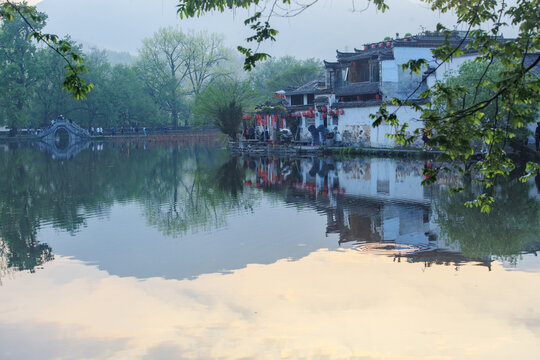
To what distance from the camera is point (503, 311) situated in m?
9.15

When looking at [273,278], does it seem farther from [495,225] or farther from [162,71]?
[162,71]

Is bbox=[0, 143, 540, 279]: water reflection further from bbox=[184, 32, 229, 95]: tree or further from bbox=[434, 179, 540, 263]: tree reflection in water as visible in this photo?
bbox=[184, 32, 229, 95]: tree

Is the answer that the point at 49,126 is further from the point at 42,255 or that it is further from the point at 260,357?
the point at 260,357

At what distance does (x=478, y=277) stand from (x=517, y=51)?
5.63 m

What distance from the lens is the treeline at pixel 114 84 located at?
8188 cm

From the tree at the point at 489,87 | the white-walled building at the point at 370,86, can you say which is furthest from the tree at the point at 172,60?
the tree at the point at 489,87

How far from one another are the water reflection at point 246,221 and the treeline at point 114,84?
144 ft

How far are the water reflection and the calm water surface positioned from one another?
0.24ft

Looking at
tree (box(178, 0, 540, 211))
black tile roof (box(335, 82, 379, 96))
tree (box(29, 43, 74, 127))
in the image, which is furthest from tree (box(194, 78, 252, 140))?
tree (box(178, 0, 540, 211))

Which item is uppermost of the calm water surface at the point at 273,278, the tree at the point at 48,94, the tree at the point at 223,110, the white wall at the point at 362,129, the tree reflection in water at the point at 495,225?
the tree at the point at 48,94

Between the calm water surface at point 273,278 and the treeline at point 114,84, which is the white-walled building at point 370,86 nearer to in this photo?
the treeline at point 114,84

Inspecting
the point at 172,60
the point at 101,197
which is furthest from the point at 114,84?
the point at 101,197

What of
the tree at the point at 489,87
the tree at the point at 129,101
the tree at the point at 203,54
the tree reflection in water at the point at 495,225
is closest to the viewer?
the tree at the point at 489,87

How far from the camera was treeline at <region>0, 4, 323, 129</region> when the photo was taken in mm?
81875
